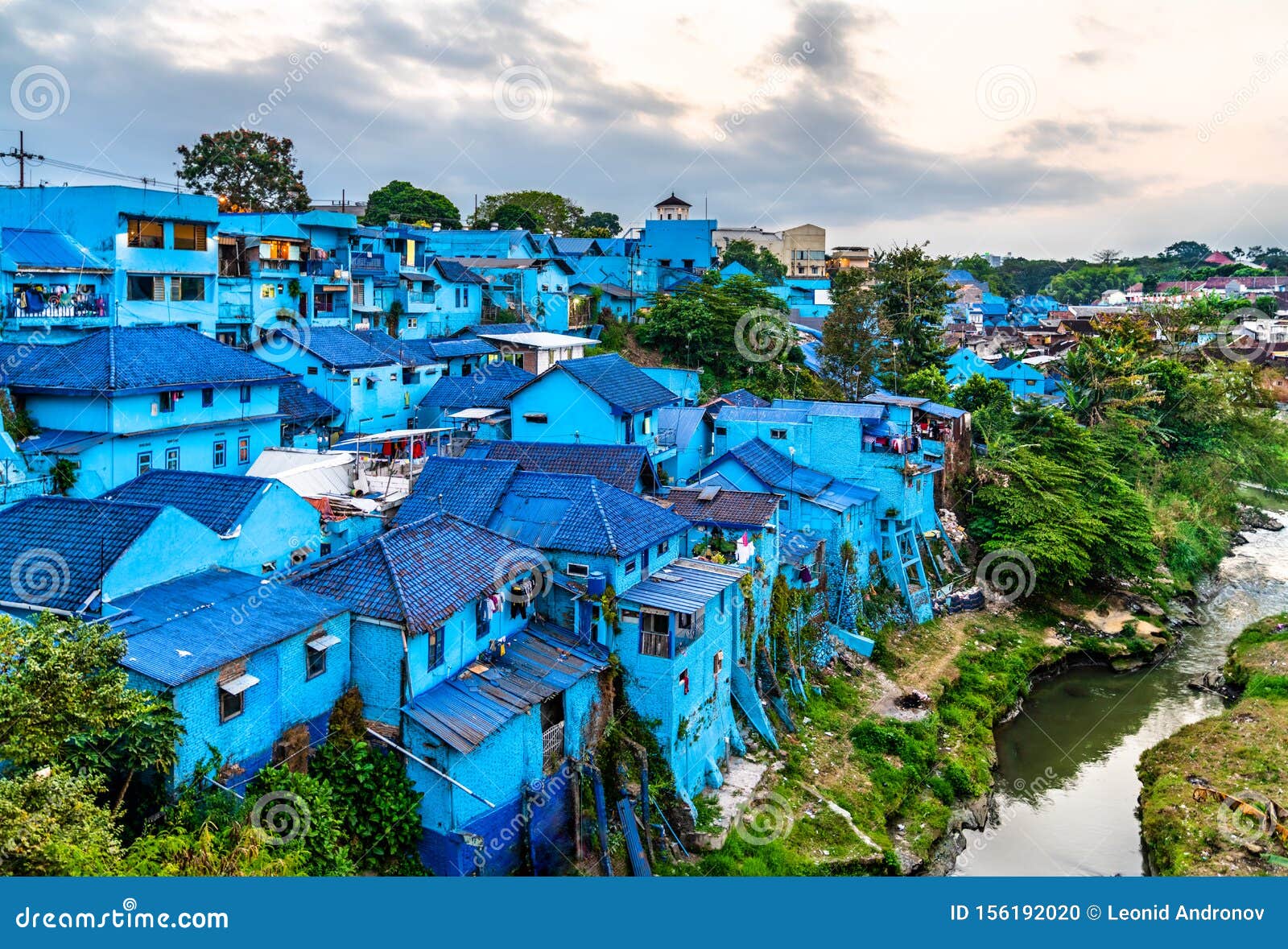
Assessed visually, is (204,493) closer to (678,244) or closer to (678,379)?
(678,379)

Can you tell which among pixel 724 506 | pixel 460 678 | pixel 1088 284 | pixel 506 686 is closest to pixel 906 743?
pixel 724 506

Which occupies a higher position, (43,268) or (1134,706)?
(43,268)

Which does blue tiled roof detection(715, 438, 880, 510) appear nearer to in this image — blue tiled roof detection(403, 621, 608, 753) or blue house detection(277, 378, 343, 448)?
blue tiled roof detection(403, 621, 608, 753)

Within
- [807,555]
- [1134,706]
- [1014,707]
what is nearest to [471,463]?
[807,555]

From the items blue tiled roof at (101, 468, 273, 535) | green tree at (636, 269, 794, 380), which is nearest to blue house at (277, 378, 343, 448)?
blue tiled roof at (101, 468, 273, 535)

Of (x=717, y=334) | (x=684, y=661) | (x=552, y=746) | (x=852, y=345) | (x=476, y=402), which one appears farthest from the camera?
(x=852, y=345)

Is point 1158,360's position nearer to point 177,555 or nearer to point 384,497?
point 384,497
